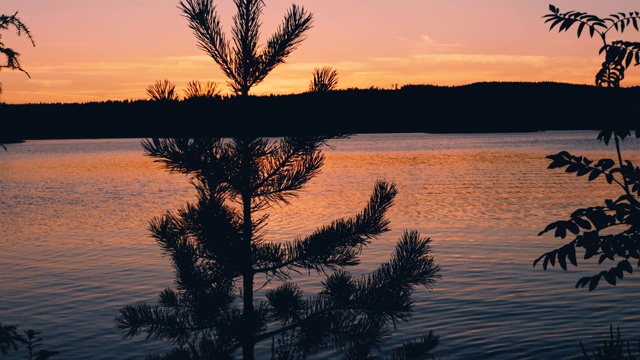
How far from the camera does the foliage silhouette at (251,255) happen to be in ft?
21.3

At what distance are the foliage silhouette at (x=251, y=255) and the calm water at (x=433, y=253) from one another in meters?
0.88

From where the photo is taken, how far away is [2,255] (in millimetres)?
27234

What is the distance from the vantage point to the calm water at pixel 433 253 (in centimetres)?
1502

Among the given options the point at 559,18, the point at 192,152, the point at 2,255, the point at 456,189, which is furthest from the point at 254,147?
the point at 456,189

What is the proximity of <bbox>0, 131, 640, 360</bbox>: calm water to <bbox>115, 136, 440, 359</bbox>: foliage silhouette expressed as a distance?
0.88m

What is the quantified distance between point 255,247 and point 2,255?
24033 millimetres

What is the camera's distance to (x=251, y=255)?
679 cm

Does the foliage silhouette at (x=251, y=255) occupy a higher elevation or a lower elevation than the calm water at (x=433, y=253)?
higher

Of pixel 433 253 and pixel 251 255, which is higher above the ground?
pixel 251 255

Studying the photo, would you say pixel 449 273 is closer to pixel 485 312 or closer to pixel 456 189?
pixel 485 312

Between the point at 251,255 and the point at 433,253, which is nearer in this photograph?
the point at 251,255

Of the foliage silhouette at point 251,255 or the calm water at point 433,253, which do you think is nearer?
the foliage silhouette at point 251,255

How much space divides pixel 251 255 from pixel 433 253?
1884cm

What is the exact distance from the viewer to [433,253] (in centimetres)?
2484
